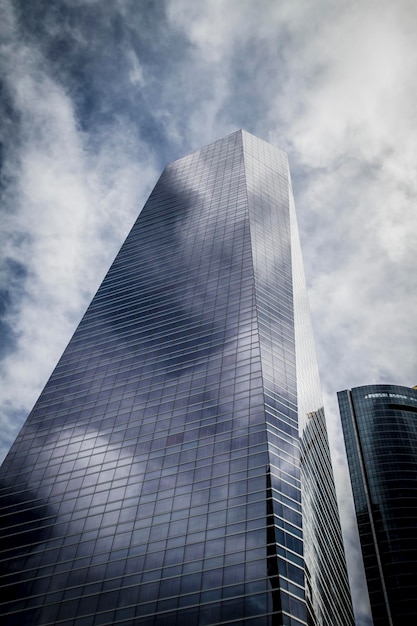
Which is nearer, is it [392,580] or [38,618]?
[38,618]

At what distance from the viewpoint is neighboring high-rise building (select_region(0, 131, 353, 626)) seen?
57.9 meters

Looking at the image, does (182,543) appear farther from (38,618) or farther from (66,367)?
(66,367)

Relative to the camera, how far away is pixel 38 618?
62031mm

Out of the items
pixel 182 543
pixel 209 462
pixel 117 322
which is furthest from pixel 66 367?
pixel 182 543

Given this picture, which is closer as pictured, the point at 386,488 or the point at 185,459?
the point at 185,459

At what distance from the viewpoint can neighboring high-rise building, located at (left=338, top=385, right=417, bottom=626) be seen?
441ft

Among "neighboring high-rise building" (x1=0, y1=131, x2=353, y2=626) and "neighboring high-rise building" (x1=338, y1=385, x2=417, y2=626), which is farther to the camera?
"neighboring high-rise building" (x1=338, y1=385, x2=417, y2=626)

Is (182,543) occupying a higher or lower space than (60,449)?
lower

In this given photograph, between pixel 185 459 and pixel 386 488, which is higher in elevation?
pixel 386 488

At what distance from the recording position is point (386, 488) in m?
156

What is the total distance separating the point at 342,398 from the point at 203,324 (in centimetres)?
10996

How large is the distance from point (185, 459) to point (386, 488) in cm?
Result: 10415

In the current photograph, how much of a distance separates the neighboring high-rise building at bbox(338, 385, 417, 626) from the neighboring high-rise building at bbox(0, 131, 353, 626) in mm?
35326

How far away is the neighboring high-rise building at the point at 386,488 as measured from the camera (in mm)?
134375
